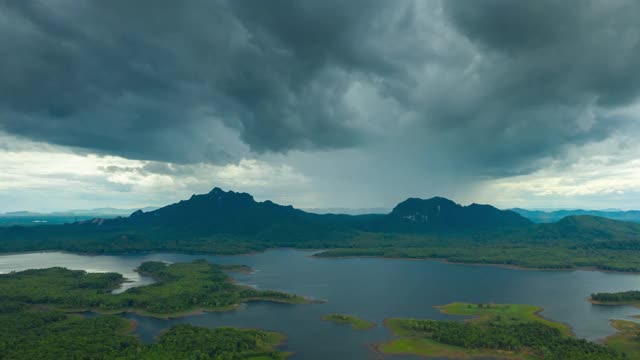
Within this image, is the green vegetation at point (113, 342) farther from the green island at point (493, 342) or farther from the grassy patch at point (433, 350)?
the green island at point (493, 342)

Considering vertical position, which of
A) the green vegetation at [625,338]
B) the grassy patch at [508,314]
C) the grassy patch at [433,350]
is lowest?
the grassy patch at [433,350]

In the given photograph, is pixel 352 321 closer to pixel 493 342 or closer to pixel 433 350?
pixel 433 350

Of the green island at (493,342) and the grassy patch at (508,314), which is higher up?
the grassy patch at (508,314)

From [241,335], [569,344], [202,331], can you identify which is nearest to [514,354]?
[569,344]

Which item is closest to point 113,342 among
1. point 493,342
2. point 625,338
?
point 493,342

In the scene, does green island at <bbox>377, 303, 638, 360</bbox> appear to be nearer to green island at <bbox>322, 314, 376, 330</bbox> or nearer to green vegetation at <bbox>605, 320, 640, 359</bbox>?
green vegetation at <bbox>605, 320, 640, 359</bbox>

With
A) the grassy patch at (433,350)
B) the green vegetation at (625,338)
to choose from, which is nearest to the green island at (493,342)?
the grassy patch at (433,350)
